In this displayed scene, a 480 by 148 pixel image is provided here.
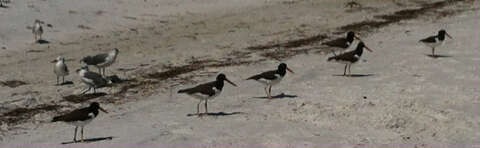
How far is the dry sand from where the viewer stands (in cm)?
1598

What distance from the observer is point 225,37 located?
36.4m

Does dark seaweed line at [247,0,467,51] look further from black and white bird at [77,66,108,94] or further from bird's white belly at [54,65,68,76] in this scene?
black and white bird at [77,66,108,94]

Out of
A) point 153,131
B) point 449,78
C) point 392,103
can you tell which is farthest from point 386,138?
point 449,78

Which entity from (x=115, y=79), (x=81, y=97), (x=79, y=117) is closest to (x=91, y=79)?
(x=81, y=97)

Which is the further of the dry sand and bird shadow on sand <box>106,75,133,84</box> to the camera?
bird shadow on sand <box>106,75,133,84</box>

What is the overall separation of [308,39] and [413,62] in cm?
1022

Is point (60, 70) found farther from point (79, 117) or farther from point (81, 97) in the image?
point (79, 117)

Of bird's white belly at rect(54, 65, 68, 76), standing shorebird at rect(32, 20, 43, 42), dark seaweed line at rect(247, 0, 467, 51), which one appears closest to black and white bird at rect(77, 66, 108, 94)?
bird's white belly at rect(54, 65, 68, 76)

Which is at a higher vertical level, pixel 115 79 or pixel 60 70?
pixel 60 70

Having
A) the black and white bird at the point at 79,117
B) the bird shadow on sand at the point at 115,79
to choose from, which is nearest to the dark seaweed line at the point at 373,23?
the bird shadow on sand at the point at 115,79

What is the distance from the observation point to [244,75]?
82.4 ft

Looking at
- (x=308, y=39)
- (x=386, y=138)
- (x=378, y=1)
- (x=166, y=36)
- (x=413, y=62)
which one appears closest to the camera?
(x=386, y=138)

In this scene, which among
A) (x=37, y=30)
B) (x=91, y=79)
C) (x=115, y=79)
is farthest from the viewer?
(x=37, y=30)

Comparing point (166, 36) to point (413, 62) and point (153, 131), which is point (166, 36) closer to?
point (413, 62)
